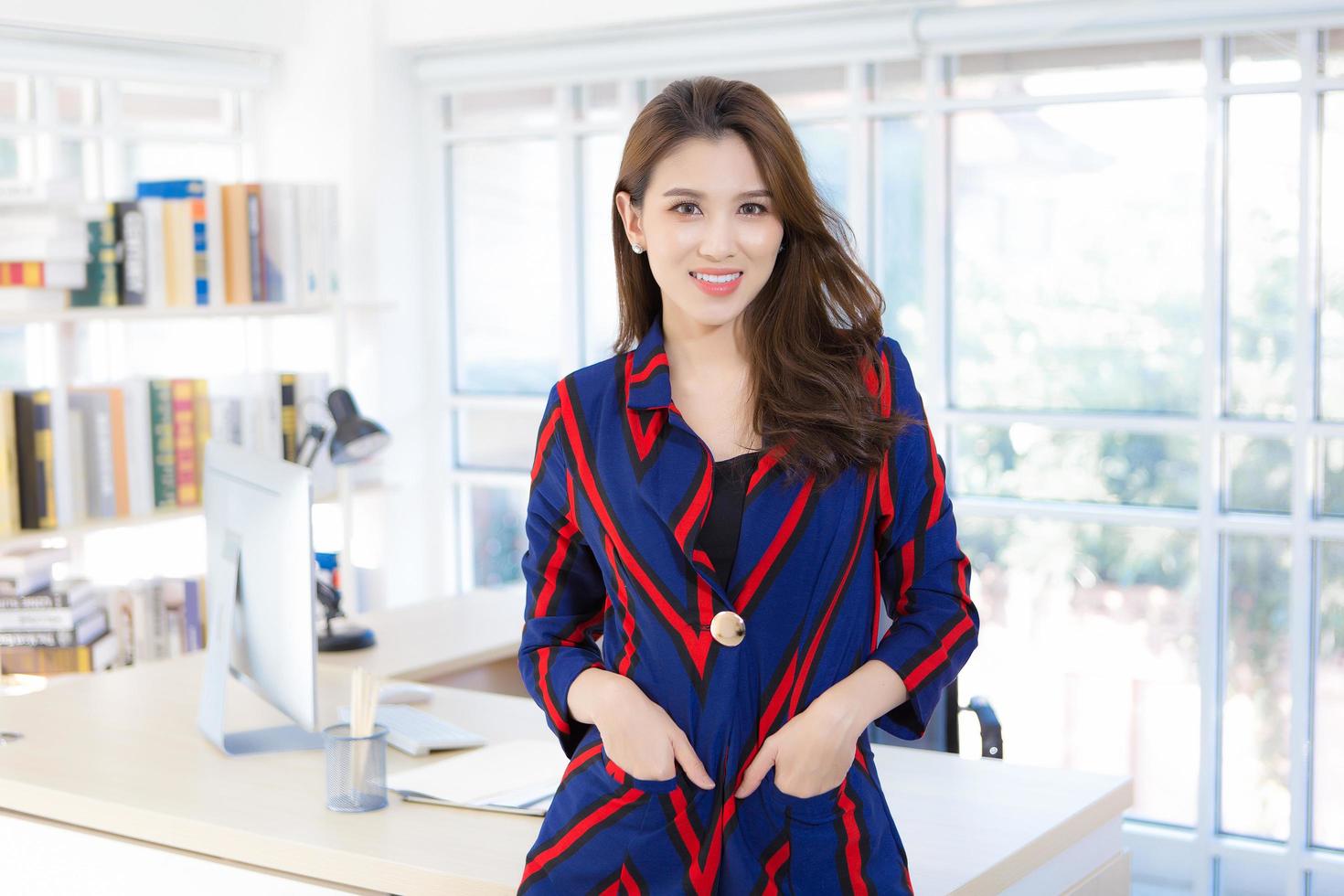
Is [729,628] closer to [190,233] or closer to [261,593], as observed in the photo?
[261,593]

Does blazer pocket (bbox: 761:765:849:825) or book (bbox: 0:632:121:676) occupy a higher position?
blazer pocket (bbox: 761:765:849:825)

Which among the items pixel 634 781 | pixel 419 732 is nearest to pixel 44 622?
pixel 419 732

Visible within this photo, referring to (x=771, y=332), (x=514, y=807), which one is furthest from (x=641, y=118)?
(x=514, y=807)

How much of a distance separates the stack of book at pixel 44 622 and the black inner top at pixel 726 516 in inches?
109

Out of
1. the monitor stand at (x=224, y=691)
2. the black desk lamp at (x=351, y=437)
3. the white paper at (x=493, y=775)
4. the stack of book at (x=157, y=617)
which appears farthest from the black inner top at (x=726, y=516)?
the stack of book at (x=157, y=617)

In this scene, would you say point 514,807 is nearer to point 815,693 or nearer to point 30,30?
point 815,693

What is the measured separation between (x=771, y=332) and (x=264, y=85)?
3.81 meters

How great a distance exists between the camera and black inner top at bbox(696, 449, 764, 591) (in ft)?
4.78

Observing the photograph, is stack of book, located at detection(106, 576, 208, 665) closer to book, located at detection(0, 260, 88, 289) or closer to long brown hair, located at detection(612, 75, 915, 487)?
book, located at detection(0, 260, 88, 289)

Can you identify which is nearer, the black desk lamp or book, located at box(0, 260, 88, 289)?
the black desk lamp

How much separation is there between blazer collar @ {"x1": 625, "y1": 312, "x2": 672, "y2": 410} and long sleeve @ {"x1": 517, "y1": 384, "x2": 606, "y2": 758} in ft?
0.29

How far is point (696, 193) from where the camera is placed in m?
1.45

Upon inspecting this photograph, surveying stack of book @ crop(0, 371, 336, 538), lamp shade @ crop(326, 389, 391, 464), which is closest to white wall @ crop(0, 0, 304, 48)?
stack of book @ crop(0, 371, 336, 538)

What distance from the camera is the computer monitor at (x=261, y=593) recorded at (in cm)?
225
